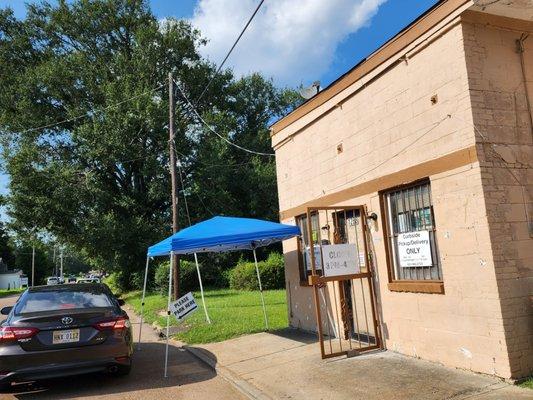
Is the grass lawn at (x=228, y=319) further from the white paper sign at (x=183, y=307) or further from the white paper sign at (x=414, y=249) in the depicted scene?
the white paper sign at (x=414, y=249)

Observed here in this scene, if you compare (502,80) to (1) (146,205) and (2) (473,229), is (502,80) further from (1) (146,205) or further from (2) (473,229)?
(1) (146,205)

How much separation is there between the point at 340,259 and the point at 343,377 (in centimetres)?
191

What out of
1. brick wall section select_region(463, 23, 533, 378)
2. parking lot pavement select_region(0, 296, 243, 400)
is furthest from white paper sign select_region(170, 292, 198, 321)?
brick wall section select_region(463, 23, 533, 378)

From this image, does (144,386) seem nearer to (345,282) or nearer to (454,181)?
(345,282)

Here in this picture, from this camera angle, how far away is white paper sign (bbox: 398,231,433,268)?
277 inches

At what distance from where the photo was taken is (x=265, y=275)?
861 inches

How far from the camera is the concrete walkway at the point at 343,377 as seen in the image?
561cm

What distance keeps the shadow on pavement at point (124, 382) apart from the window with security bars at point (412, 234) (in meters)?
3.36

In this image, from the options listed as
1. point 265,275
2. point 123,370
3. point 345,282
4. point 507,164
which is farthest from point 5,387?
point 265,275

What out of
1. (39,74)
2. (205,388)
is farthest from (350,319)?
(39,74)

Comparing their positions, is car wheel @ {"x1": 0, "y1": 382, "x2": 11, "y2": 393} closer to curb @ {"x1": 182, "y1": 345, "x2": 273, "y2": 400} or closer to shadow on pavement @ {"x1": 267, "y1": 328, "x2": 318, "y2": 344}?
curb @ {"x1": 182, "y1": 345, "x2": 273, "y2": 400}

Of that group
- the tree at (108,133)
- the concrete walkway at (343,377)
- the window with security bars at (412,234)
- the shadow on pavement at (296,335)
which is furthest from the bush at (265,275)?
the window with security bars at (412,234)

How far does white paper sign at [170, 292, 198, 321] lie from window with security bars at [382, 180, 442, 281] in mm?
3756

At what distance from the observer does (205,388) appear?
689 cm
